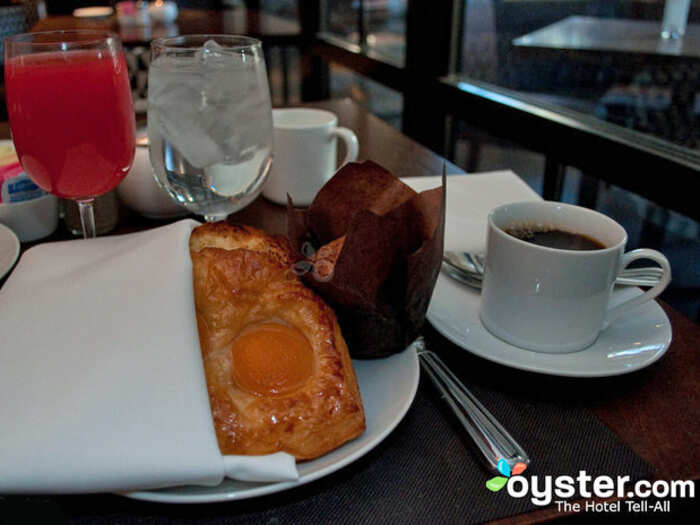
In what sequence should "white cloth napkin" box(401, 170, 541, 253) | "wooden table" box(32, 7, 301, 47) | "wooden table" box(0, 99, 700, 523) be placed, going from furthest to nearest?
"wooden table" box(32, 7, 301, 47), "white cloth napkin" box(401, 170, 541, 253), "wooden table" box(0, 99, 700, 523)

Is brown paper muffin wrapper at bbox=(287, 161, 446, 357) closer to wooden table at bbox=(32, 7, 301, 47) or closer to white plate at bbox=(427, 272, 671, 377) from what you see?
white plate at bbox=(427, 272, 671, 377)

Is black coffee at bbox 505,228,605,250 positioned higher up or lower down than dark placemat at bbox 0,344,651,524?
higher up

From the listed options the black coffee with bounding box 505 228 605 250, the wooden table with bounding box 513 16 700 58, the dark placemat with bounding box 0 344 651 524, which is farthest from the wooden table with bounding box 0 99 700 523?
the wooden table with bounding box 513 16 700 58

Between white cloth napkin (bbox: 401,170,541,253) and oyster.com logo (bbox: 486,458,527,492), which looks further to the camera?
white cloth napkin (bbox: 401,170,541,253)

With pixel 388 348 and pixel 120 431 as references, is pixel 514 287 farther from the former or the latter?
pixel 120 431

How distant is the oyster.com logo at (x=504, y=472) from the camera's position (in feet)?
1.48

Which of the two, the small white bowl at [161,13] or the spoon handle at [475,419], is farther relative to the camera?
the small white bowl at [161,13]

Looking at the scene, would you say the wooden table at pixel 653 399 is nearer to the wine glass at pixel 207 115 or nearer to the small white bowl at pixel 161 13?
the wine glass at pixel 207 115

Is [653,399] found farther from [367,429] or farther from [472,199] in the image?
[472,199]

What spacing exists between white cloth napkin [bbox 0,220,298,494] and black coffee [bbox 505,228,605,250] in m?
0.35

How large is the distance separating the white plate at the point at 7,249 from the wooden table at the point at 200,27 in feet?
8.38

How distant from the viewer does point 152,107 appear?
2.19ft

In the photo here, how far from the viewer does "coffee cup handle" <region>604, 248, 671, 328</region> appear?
1.97ft

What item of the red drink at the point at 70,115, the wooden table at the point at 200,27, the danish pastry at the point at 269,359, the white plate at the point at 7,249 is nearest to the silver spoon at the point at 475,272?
the danish pastry at the point at 269,359
